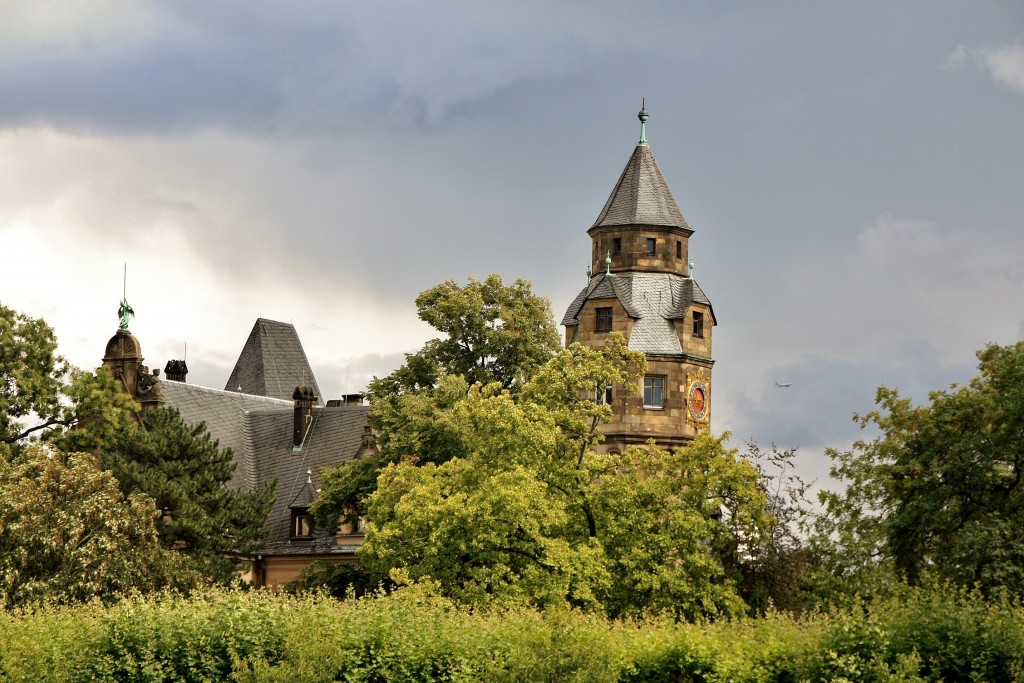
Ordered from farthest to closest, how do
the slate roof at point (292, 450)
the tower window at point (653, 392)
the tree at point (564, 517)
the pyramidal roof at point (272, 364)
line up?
the pyramidal roof at point (272, 364) < the tower window at point (653, 392) < the slate roof at point (292, 450) < the tree at point (564, 517)

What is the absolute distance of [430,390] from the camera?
66875mm

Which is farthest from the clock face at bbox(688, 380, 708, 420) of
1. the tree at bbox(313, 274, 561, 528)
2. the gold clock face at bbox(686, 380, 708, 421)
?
the tree at bbox(313, 274, 561, 528)

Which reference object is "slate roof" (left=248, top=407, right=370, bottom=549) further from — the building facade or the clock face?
the clock face

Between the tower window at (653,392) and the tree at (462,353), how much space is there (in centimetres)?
1051

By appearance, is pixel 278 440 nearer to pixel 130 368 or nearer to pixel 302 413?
pixel 302 413

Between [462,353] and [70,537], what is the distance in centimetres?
1966

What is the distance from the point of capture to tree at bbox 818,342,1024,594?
42594 mm

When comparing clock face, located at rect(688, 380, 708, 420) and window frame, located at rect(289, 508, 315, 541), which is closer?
window frame, located at rect(289, 508, 315, 541)

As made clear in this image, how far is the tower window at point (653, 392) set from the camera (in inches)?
3083

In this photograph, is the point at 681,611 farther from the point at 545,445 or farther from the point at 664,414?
the point at 664,414

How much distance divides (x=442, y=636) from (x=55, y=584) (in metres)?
22.4

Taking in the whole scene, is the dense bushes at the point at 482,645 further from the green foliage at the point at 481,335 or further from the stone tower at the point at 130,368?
the stone tower at the point at 130,368

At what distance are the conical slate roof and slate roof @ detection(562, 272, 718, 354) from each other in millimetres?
2528

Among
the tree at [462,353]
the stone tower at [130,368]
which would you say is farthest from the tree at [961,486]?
the stone tower at [130,368]
